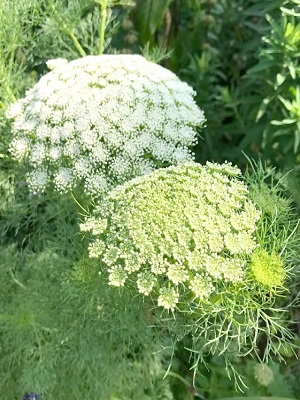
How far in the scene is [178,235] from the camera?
1.34 m

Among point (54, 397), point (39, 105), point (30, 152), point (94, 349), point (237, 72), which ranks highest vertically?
point (39, 105)

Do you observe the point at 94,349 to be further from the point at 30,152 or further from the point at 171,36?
the point at 171,36

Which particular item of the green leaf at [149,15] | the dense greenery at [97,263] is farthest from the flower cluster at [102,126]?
the green leaf at [149,15]

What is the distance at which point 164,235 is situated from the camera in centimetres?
137

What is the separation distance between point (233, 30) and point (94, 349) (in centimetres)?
177

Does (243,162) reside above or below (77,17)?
below

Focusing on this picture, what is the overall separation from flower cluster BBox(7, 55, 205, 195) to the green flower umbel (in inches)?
17.5

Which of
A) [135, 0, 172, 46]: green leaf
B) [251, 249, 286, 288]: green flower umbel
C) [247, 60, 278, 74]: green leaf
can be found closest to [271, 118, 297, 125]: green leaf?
[247, 60, 278, 74]: green leaf

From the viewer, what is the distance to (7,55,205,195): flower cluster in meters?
1.74

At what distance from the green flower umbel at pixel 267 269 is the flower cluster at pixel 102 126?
0.44 metres

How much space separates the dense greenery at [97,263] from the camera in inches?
66.5

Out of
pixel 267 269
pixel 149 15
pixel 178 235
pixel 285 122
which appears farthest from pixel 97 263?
pixel 149 15

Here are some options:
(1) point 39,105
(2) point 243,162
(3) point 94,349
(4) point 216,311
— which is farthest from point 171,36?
(4) point 216,311

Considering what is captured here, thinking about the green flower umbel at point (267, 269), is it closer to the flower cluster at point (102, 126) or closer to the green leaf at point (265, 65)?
the flower cluster at point (102, 126)
